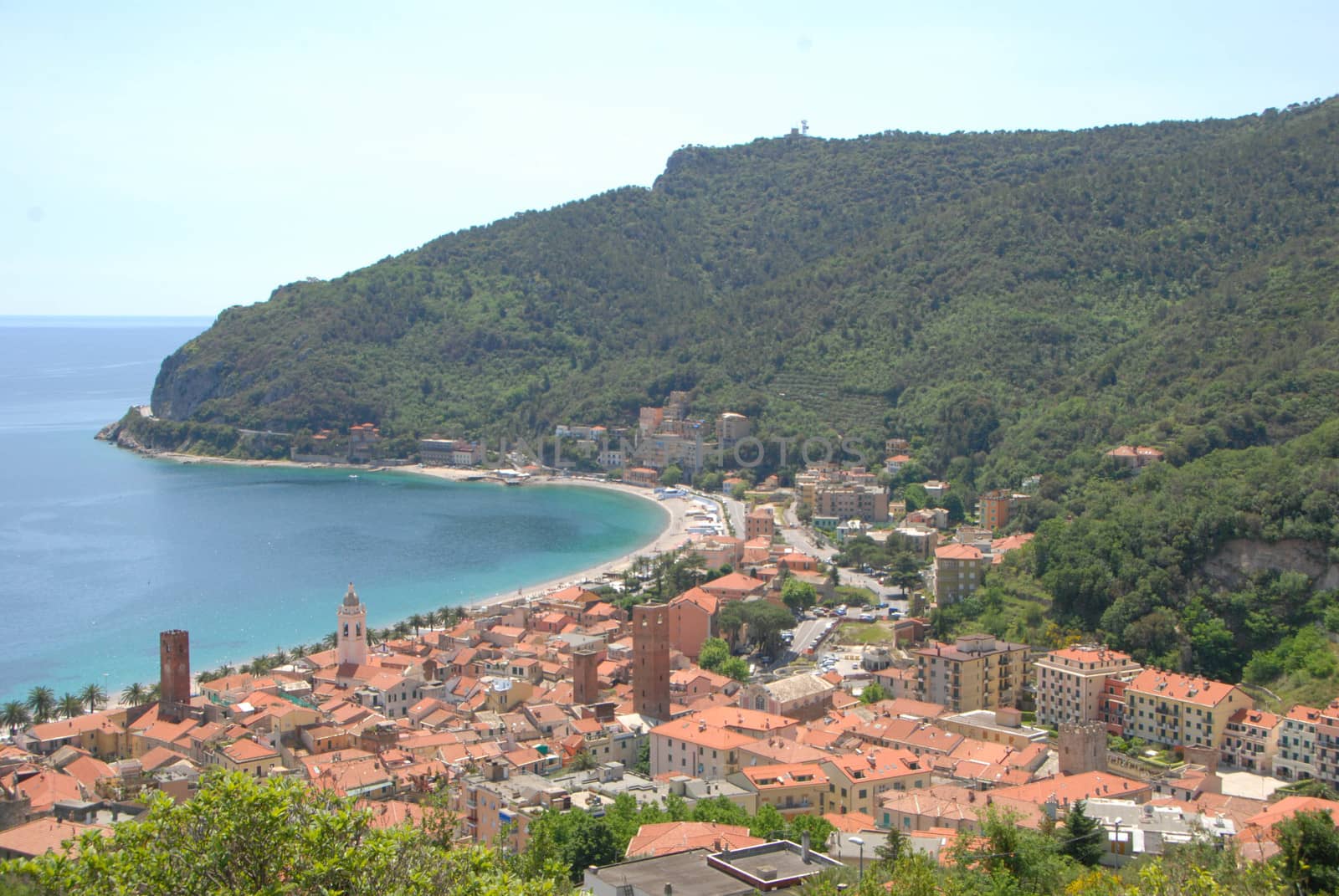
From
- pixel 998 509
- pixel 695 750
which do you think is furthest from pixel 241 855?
pixel 998 509

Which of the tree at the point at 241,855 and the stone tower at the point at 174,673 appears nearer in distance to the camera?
the tree at the point at 241,855

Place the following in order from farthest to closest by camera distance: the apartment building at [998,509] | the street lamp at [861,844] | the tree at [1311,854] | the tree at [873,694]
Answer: the apartment building at [998,509] < the tree at [873,694] < the street lamp at [861,844] < the tree at [1311,854]

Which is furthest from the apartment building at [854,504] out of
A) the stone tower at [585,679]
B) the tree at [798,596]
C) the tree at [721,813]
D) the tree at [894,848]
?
the tree at [894,848]

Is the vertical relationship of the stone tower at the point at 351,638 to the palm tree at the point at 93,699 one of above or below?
above

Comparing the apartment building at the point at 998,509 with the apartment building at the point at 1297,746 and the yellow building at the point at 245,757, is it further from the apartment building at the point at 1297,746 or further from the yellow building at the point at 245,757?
the yellow building at the point at 245,757

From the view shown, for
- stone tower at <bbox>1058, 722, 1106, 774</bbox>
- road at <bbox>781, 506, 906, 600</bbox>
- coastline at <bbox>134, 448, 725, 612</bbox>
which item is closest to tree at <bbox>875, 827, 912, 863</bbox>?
stone tower at <bbox>1058, 722, 1106, 774</bbox>

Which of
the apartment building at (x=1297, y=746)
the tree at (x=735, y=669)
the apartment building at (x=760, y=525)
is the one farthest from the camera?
the apartment building at (x=760, y=525)

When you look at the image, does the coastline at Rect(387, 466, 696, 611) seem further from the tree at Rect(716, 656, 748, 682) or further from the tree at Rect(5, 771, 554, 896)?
the tree at Rect(5, 771, 554, 896)
